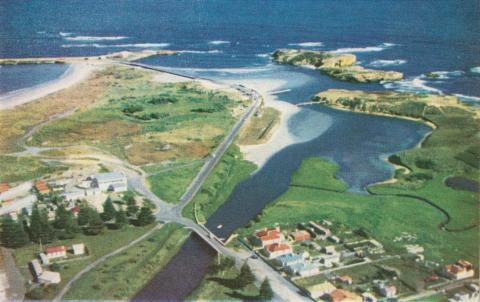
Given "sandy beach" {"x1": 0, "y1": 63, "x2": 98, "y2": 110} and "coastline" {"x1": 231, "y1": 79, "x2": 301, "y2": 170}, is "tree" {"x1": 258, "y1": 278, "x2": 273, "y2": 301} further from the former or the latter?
"sandy beach" {"x1": 0, "y1": 63, "x2": 98, "y2": 110}

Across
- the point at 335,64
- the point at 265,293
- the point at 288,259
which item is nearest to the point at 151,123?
the point at 288,259

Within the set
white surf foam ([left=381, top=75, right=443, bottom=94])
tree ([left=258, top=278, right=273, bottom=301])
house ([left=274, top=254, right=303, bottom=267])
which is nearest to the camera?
tree ([left=258, top=278, right=273, bottom=301])

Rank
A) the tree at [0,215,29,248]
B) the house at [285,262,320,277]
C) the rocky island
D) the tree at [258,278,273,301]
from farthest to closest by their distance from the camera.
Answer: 1. the rocky island
2. the tree at [0,215,29,248]
3. the house at [285,262,320,277]
4. the tree at [258,278,273,301]

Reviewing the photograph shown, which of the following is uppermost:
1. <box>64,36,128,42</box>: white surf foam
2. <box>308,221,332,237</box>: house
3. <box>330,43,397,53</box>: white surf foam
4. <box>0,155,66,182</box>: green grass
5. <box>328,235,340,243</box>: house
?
<box>64,36,128,42</box>: white surf foam

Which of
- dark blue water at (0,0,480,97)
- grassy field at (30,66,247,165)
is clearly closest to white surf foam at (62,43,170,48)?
dark blue water at (0,0,480,97)

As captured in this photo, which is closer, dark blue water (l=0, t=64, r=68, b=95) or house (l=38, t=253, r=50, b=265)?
house (l=38, t=253, r=50, b=265)

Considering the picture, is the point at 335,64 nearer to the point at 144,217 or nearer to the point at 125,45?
Result: the point at 125,45

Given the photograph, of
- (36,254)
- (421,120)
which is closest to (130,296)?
(36,254)
